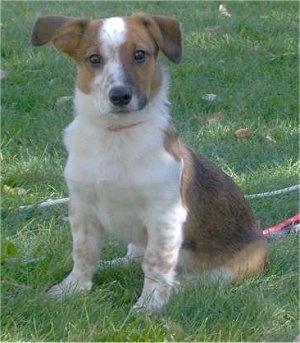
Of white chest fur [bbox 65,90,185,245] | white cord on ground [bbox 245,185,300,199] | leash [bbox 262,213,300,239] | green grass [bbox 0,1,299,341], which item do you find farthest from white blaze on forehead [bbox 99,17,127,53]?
white cord on ground [bbox 245,185,300,199]

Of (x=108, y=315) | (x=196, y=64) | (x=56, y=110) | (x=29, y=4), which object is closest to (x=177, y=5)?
(x=29, y=4)

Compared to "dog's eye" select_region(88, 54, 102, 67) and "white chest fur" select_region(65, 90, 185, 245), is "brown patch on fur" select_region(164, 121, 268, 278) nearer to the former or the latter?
"white chest fur" select_region(65, 90, 185, 245)

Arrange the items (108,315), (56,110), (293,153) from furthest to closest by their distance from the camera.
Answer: (56,110)
(293,153)
(108,315)

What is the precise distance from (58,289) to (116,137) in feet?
2.38

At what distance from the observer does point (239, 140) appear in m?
6.46

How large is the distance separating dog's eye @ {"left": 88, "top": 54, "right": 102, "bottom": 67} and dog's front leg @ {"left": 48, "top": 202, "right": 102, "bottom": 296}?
0.64 m

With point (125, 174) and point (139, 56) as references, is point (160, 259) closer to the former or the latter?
point (125, 174)

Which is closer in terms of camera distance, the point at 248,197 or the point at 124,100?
the point at 124,100

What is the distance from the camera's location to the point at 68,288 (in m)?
4.13

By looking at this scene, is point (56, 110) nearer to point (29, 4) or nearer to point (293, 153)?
point (293, 153)

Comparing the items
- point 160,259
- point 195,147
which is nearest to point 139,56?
point 160,259

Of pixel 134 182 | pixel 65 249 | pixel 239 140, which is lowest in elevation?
pixel 239 140

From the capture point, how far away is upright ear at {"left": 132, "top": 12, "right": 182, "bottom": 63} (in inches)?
162

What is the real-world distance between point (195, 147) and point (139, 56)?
229cm
